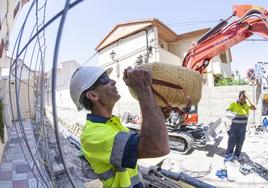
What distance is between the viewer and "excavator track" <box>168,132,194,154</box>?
744 centimetres

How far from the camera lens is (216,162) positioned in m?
6.66

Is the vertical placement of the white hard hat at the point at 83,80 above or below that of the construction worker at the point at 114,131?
above

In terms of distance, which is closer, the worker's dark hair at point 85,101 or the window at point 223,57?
the worker's dark hair at point 85,101

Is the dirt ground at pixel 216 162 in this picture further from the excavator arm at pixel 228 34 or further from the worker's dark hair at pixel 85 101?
the worker's dark hair at pixel 85 101

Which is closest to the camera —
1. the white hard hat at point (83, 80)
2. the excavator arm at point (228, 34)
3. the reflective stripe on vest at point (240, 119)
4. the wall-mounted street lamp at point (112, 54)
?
the white hard hat at point (83, 80)

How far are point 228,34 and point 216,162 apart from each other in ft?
9.75

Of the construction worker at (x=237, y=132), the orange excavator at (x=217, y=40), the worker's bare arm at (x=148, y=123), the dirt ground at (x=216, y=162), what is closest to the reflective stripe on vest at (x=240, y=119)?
the construction worker at (x=237, y=132)

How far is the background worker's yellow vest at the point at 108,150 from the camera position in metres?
1.44

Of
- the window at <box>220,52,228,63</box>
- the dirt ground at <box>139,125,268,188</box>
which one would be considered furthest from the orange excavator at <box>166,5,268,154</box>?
the window at <box>220,52,228,63</box>

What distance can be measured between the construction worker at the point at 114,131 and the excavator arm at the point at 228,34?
206 inches

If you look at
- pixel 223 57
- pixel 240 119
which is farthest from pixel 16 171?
pixel 223 57

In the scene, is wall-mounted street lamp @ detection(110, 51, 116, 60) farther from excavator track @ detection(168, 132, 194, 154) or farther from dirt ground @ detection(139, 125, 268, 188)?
excavator track @ detection(168, 132, 194, 154)

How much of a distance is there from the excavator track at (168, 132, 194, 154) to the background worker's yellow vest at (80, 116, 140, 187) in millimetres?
5894

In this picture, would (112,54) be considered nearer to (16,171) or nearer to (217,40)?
(217,40)
